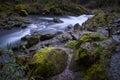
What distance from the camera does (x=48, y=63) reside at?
6.68 meters

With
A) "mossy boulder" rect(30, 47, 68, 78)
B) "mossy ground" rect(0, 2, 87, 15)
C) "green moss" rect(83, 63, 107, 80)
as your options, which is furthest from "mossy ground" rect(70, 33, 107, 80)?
"mossy ground" rect(0, 2, 87, 15)

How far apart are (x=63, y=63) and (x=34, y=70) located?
1.09 meters

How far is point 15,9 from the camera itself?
25000 mm

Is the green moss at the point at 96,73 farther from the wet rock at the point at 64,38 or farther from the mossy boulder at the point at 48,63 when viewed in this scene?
the wet rock at the point at 64,38

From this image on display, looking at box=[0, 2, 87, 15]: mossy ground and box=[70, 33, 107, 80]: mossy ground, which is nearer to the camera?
box=[70, 33, 107, 80]: mossy ground

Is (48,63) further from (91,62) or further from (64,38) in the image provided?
(64,38)

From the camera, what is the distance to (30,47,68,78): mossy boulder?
6598 mm

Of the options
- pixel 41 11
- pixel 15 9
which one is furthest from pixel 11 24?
pixel 41 11

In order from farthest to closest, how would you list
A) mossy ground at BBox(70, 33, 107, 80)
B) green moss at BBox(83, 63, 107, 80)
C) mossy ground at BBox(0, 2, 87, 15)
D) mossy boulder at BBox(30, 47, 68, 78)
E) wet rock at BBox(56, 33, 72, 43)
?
mossy ground at BBox(0, 2, 87, 15) → wet rock at BBox(56, 33, 72, 43) → mossy boulder at BBox(30, 47, 68, 78) → mossy ground at BBox(70, 33, 107, 80) → green moss at BBox(83, 63, 107, 80)

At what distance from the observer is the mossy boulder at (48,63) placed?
6.60 meters

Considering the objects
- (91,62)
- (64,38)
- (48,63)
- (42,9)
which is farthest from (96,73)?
(42,9)

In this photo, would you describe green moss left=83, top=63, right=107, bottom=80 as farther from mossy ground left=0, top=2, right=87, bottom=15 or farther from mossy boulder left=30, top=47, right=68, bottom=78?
mossy ground left=0, top=2, right=87, bottom=15

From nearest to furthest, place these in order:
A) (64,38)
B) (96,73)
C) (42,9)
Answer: (96,73)
(64,38)
(42,9)

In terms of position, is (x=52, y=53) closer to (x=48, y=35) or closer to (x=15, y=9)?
(x=48, y=35)
